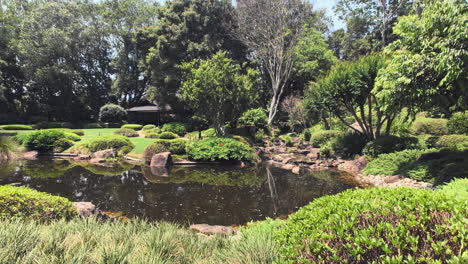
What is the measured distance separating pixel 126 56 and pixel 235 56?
17712 millimetres

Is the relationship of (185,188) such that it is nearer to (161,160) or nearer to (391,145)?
(161,160)

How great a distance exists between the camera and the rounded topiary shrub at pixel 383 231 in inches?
71.1

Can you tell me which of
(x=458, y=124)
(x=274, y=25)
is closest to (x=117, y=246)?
(x=458, y=124)

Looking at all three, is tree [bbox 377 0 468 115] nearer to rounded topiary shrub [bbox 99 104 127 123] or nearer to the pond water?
the pond water

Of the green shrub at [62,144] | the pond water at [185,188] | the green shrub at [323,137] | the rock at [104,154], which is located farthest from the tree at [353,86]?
the green shrub at [62,144]

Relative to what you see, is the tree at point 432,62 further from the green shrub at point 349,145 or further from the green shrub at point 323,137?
the green shrub at point 323,137

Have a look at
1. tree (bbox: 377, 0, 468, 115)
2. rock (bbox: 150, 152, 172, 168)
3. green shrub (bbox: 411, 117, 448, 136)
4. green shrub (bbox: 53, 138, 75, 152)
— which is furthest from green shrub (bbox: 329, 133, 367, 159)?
green shrub (bbox: 53, 138, 75, 152)

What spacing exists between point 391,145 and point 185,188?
32.2ft

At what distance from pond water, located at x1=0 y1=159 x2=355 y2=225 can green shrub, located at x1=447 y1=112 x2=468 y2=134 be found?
817 cm

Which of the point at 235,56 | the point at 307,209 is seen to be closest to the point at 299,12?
the point at 235,56

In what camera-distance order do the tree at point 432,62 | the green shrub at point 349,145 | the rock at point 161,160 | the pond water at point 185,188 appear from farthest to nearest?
the green shrub at point 349,145, the rock at point 161,160, the pond water at point 185,188, the tree at point 432,62

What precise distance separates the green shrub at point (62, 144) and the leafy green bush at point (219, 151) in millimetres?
9031

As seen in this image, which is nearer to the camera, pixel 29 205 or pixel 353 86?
pixel 29 205

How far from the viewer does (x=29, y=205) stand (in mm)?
3895
